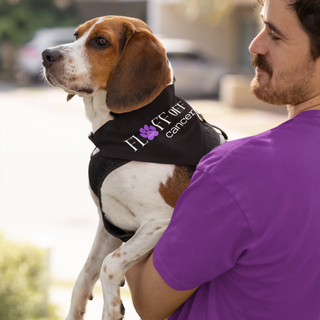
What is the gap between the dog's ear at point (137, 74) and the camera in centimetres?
192

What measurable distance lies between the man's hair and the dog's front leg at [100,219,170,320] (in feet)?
2.92

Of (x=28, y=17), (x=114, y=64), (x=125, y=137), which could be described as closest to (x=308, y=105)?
(x=125, y=137)

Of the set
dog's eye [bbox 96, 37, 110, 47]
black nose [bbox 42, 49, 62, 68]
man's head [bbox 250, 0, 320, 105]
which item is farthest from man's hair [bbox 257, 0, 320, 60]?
black nose [bbox 42, 49, 62, 68]

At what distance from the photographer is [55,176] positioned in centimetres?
836

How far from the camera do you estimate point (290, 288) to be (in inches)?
50.4

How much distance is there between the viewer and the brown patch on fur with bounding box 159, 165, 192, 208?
1844 millimetres

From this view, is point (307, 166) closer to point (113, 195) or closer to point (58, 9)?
point (113, 195)

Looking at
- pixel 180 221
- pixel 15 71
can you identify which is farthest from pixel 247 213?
pixel 15 71

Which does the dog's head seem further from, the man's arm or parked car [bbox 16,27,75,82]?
parked car [bbox 16,27,75,82]

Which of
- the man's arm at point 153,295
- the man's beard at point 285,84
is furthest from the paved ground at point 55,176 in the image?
the man's beard at point 285,84

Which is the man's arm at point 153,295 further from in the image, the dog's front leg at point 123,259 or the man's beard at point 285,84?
the man's beard at point 285,84

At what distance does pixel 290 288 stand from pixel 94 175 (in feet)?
3.06

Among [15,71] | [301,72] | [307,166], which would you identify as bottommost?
[15,71]

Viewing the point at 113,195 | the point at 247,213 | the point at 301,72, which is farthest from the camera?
the point at 113,195
